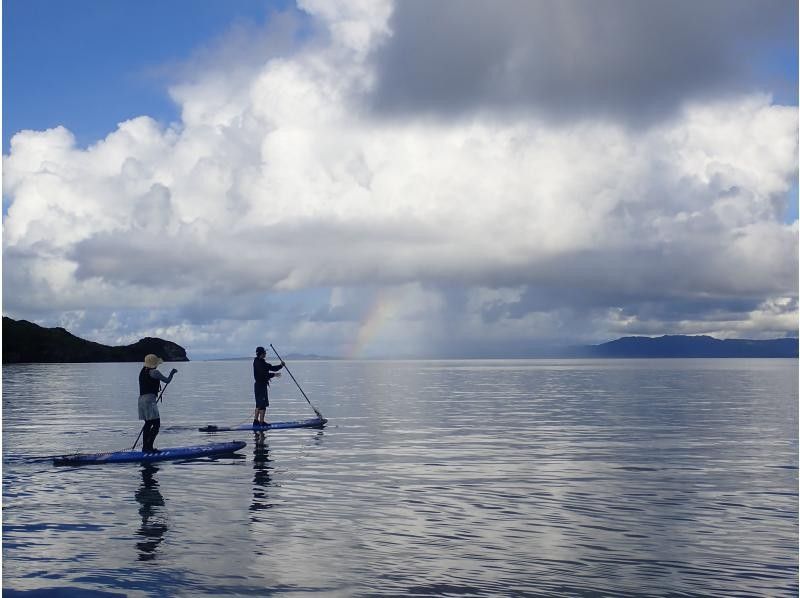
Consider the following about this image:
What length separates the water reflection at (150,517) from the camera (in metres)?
14.7

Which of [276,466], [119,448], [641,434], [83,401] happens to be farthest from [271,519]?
[83,401]

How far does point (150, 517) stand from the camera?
57.1ft

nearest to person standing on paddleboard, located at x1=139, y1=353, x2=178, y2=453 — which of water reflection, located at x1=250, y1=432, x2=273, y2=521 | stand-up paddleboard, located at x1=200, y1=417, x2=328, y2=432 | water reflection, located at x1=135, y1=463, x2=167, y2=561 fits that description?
→ water reflection, located at x1=135, y1=463, x2=167, y2=561

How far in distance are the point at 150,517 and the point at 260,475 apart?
21.4 feet

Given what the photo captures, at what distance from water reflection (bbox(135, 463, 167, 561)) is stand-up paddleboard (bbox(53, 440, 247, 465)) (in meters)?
2.77

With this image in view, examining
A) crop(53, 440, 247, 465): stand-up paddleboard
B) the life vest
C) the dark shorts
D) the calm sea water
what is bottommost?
the calm sea water

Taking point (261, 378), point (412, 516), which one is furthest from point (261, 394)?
point (412, 516)

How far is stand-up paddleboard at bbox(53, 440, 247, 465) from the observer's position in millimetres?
25531

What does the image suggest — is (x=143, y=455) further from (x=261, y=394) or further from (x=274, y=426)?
(x=274, y=426)

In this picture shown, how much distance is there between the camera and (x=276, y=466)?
1014 inches

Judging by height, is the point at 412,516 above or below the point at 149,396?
below

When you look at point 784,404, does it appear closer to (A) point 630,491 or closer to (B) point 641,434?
(B) point 641,434

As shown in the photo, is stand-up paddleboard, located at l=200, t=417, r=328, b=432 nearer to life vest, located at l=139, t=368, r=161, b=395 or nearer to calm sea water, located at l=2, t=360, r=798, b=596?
calm sea water, located at l=2, t=360, r=798, b=596

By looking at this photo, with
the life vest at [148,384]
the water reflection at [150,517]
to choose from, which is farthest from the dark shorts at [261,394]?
the water reflection at [150,517]
